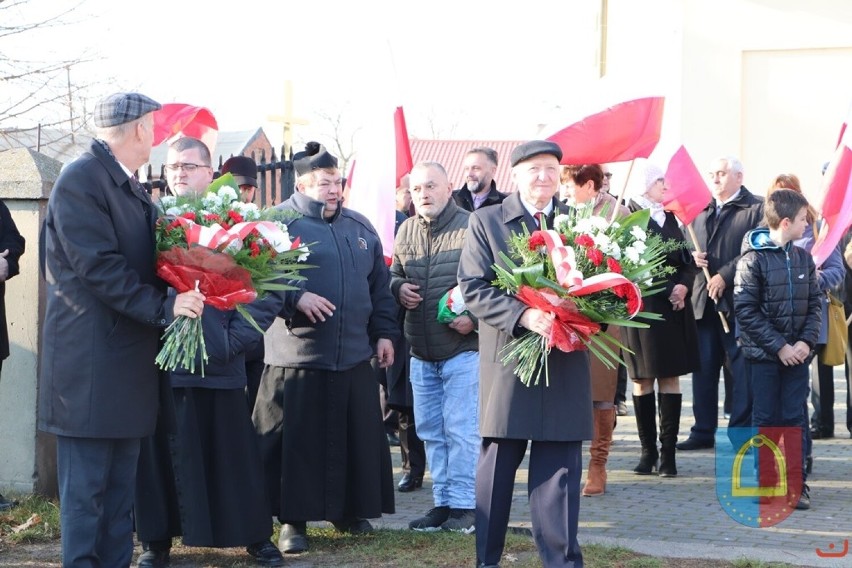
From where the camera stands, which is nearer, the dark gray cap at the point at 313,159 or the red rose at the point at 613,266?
the red rose at the point at 613,266

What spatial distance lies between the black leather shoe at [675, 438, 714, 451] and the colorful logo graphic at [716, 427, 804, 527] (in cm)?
148

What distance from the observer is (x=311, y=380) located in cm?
648

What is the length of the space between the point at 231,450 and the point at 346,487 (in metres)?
0.80

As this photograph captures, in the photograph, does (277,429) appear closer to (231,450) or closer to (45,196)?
(231,450)

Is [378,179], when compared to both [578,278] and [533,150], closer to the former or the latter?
[533,150]

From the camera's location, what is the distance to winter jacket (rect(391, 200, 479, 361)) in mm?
6997

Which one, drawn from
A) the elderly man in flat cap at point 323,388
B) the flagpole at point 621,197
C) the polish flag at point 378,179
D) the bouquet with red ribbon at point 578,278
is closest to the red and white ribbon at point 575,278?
the bouquet with red ribbon at point 578,278

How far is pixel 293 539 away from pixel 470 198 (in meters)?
3.24

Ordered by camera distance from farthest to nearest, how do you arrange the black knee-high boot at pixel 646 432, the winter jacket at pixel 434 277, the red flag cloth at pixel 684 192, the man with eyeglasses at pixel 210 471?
1. the red flag cloth at pixel 684 192
2. the black knee-high boot at pixel 646 432
3. the winter jacket at pixel 434 277
4. the man with eyeglasses at pixel 210 471

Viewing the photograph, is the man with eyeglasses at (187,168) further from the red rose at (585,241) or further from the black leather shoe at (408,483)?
the black leather shoe at (408,483)

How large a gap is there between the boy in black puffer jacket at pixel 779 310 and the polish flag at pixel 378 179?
8.11 ft

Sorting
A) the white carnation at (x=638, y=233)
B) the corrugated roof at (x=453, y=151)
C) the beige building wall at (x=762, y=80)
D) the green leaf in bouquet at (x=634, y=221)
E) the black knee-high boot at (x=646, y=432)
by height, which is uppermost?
the corrugated roof at (x=453, y=151)

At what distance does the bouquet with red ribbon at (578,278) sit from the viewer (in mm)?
5207

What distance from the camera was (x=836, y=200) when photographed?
8055 mm
